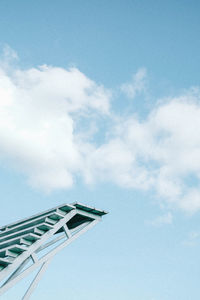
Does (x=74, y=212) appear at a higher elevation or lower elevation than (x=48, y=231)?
higher

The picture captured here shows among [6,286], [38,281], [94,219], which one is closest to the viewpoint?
[6,286]

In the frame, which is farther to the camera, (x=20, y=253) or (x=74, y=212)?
(x=74, y=212)

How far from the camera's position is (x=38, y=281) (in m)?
11.7

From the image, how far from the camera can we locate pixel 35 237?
38.3ft

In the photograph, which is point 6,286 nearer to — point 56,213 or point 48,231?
point 48,231

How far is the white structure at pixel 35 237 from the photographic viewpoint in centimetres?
1102

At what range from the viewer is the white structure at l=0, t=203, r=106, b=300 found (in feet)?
36.2

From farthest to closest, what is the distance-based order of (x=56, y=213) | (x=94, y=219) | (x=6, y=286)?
(x=94, y=219)
(x=56, y=213)
(x=6, y=286)

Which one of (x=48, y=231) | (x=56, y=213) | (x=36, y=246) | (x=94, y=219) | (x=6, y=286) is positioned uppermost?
(x=94, y=219)

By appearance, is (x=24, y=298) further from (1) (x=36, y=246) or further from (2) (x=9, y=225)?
(2) (x=9, y=225)

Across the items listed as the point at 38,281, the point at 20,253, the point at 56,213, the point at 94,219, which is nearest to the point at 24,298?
the point at 38,281

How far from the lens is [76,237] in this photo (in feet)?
42.7

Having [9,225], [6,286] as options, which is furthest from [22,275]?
[9,225]

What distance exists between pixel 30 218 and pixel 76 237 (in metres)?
2.34
